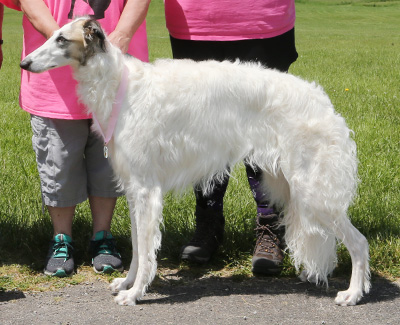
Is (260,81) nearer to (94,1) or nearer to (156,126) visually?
(156,126)

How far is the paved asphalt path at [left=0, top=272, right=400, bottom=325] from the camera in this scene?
3.30 m

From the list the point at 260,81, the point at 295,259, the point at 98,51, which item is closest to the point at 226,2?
the point at 260,81

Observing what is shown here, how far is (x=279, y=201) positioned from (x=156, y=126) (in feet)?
3.15

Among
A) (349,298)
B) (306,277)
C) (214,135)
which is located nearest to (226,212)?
(306,277)

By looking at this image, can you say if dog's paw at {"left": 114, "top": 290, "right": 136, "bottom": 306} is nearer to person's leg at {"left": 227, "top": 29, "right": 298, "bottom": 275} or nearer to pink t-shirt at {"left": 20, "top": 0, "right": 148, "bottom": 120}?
person's leg at {"left": 227, "top": 29, "right": 298, "bottom": 275}

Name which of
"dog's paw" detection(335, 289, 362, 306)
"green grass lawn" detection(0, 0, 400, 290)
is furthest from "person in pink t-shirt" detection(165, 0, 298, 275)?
"dog's paw" detection(335, 289, 362, 306)

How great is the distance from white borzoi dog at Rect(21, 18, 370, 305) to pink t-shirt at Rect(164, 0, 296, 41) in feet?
1.12

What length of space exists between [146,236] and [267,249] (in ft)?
3.04

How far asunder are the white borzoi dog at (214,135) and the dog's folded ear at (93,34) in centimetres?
7

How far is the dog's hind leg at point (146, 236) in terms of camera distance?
344 centimetres

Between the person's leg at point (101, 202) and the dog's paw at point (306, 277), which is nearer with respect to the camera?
the dog's paw at point (306, 277)

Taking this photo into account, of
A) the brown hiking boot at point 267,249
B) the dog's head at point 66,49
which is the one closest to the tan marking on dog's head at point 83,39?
the dog's head at point 66,49

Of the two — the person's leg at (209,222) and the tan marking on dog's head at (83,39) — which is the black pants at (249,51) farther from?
the tan marking on dog's head at (83,39)

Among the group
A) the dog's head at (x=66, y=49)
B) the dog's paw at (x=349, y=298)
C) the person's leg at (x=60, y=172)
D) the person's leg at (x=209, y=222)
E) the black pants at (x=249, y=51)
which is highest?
the dog's head at (x=66, y=49)
